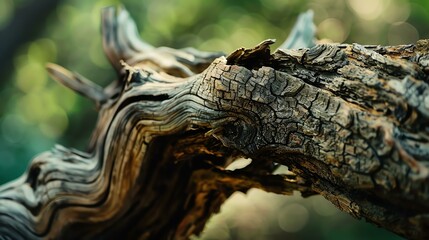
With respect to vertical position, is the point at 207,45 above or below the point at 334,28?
below

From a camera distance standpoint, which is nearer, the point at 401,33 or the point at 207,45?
the point at 401,33

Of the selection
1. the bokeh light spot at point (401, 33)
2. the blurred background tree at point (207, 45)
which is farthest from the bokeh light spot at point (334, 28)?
the bokeh light spot at point (401, 33)

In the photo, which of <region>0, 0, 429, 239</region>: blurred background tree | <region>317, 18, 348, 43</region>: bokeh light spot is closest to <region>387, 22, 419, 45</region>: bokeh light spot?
<region>0, 0, 429, 239</region>: blurred background tree

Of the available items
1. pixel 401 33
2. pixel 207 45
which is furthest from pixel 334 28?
pixel 207 45

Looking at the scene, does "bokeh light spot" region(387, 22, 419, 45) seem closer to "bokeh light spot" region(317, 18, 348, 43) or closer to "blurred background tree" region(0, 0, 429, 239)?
"blurred background tree" region(0, 0, 429, 239)

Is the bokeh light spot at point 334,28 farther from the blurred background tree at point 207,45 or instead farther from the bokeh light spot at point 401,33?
the bokeh light spot at point 401,33

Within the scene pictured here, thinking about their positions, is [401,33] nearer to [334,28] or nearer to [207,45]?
[334,28]

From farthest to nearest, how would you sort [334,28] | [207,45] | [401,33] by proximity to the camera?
[207,45]
[334,28]
[401,33]

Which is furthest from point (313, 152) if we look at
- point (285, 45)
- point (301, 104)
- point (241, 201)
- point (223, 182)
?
point (241, 201)
